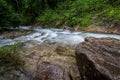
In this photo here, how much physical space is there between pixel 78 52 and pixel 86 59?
558mm

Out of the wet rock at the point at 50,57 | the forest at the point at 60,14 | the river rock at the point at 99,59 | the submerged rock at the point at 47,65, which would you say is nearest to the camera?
the river rock at the point at 99,59

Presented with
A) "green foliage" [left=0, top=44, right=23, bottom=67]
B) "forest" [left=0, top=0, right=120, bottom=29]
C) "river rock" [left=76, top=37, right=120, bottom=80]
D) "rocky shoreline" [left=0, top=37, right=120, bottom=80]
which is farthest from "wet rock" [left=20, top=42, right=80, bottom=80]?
"forest" [left=0, top=0, right=120, bottom=29]

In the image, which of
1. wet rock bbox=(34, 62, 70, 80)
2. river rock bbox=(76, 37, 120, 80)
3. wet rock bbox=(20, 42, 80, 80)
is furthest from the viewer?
wet rock bbox=(20, 42, 80, 80)

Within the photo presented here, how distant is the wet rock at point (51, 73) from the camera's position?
5.06 meters

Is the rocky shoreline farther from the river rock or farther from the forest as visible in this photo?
the forest

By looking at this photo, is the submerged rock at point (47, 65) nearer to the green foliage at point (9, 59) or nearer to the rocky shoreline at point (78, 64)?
the rocky shoreline at point (78, 64)

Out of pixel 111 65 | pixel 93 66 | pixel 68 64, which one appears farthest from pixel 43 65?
pixel 111 65

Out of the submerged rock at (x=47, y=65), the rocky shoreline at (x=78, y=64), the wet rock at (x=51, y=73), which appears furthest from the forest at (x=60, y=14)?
the wet rock at (x=51, y=73)

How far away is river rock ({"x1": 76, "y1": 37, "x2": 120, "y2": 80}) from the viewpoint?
4199mm

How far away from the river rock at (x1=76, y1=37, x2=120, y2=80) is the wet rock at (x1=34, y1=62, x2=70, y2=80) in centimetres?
48

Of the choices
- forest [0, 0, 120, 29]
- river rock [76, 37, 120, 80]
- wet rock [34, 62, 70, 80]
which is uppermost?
river rock [76, 37, 120, 80]

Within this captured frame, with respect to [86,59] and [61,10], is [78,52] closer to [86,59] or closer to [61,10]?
[86,59]

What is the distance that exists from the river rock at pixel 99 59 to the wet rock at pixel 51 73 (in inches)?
18.9

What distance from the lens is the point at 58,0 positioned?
1917 centimetres
